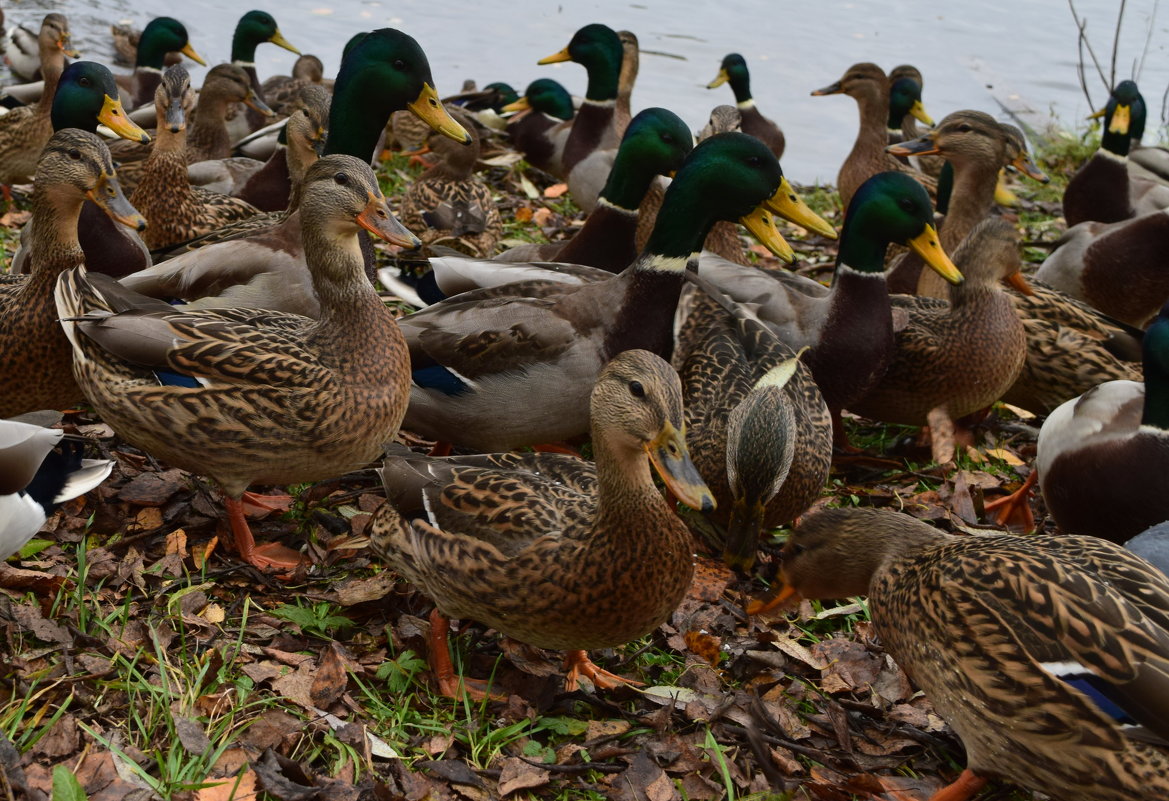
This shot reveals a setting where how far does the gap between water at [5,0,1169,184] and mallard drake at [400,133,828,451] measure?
4.40 m

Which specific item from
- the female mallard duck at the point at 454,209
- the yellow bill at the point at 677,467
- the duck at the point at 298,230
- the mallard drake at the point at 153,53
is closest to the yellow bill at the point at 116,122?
the duck at the point at 298,230

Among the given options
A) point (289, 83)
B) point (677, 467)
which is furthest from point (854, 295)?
point (289, 83)

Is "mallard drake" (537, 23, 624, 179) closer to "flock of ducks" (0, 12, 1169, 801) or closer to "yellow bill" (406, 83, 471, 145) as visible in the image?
"flock of ducks" (0, 12, 1169, 801)

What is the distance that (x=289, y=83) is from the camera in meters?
8.07

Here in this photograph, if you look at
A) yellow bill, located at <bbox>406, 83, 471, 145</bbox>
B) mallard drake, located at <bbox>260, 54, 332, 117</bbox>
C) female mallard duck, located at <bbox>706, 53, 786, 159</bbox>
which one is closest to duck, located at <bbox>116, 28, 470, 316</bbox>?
yellow bill, located at <bbox>406, 83, 471, 145</bbox>

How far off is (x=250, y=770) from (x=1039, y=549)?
6.27ft

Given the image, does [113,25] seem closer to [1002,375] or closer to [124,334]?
[124,334]

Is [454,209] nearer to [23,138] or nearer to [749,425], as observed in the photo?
[23,138]

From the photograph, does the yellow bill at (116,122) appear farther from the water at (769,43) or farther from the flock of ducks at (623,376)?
the water at (769,43)

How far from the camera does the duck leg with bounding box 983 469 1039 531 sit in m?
4.50

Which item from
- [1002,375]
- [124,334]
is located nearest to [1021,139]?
[1002,375]

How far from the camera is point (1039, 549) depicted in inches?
117

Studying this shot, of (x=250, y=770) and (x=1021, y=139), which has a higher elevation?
(x=1021, y=139)

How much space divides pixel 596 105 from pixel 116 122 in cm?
316
